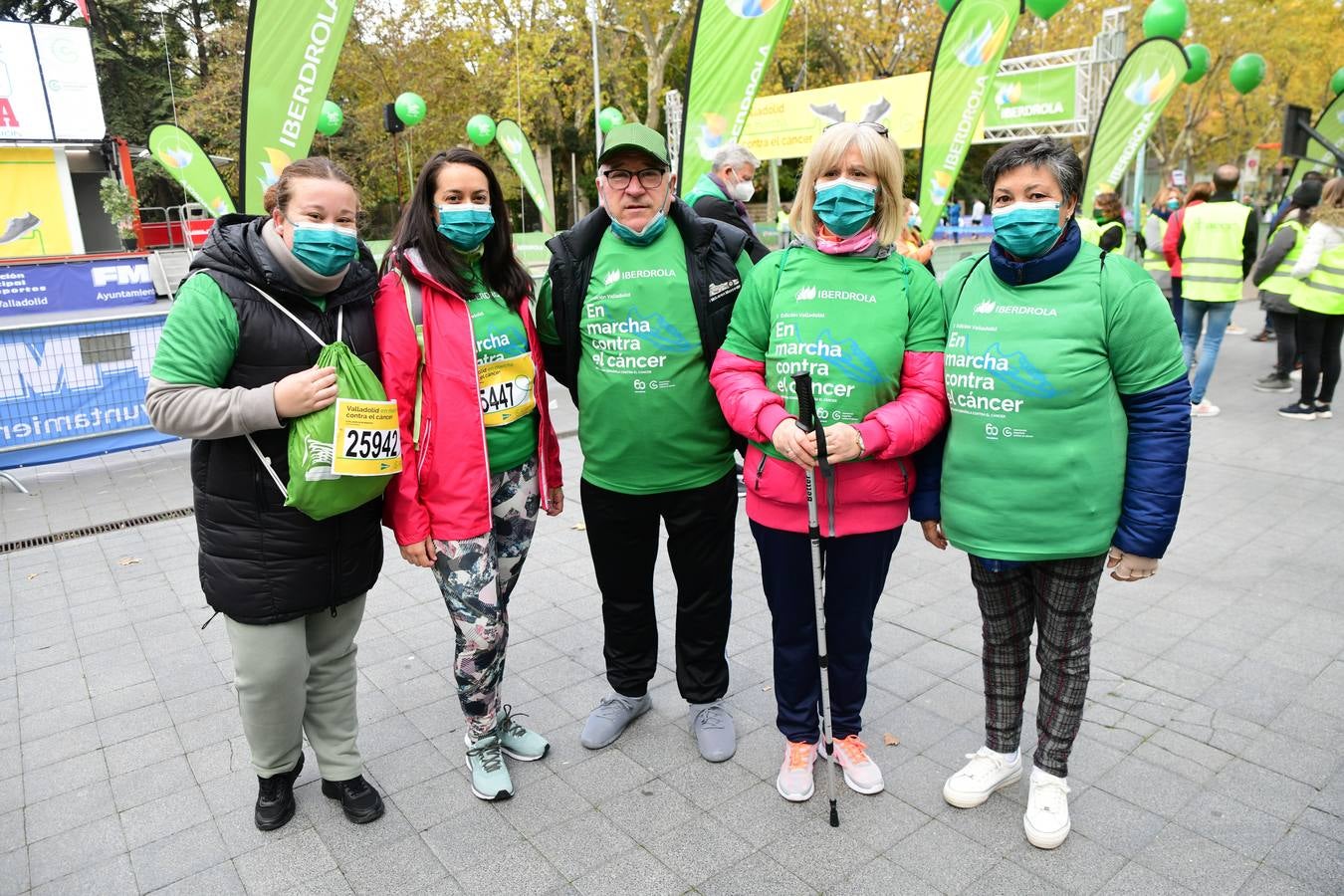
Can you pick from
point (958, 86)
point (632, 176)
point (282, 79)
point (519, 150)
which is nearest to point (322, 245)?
point (632, 176)

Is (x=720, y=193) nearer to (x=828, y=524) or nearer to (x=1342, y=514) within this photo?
(x=828, y=524)

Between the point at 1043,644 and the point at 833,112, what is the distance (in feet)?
74.1

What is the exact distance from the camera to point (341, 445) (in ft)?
8.27

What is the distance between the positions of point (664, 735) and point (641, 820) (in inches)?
20.9

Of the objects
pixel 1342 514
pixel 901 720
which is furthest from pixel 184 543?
pixel 1342 514

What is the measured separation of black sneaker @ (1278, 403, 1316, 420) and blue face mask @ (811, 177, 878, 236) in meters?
7.32

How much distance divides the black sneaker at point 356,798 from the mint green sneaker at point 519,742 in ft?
1.56

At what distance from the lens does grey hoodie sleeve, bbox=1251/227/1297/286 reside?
8.27 m

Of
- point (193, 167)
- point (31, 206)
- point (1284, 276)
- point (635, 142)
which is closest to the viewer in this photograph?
point (635, 142)

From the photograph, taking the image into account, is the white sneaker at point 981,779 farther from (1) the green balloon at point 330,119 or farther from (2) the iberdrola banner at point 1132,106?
(1) the green balloon at point 330,119

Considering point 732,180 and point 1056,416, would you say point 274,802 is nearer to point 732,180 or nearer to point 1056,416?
point 1056,416

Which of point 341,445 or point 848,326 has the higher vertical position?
point 848,326

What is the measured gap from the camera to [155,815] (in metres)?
3.05

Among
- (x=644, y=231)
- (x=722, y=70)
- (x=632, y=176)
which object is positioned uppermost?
(x=722, y=70)
